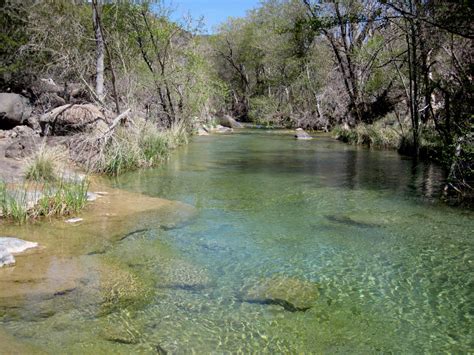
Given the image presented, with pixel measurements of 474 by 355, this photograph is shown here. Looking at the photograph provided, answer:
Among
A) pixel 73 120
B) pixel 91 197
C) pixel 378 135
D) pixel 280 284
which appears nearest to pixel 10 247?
pixel 91 197

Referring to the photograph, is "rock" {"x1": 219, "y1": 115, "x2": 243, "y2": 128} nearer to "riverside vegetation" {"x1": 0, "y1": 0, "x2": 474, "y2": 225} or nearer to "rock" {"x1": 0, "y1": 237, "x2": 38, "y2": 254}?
"riverside vegetation" {"x1": 0, "y1": 0, "x2": 474, "y2": 225}

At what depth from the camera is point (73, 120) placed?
1412 centimetres

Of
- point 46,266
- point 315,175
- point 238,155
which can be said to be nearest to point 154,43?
point 238,155

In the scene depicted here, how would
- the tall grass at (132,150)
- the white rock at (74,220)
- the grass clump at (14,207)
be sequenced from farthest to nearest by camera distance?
1. the tall grass at (132,150)
2. the white rock at (74,220)
3. the grass clump at (14,207)

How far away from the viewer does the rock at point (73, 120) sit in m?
14.0

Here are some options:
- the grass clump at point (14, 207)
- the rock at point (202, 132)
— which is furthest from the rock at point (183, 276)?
the rock at point (202, 132)

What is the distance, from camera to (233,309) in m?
4.67

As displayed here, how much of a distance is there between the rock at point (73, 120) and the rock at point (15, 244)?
779 cm

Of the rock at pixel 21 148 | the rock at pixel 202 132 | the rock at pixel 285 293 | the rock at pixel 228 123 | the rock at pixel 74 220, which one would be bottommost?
the rock at pixel 285 293

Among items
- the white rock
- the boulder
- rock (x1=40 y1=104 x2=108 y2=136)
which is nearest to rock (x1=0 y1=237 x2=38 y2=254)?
the boulder

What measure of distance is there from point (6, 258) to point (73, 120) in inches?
360

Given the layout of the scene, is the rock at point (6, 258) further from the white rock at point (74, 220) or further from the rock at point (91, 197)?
the rock at point (91, 197)

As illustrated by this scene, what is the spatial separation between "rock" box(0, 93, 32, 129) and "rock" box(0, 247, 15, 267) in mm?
13100

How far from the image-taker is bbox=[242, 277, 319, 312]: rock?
4816 mm
